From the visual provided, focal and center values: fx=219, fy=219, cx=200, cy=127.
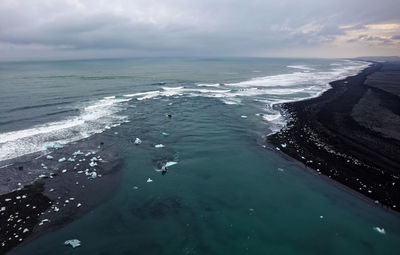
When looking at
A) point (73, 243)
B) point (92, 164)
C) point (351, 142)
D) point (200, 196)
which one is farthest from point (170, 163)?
point (351, 142)

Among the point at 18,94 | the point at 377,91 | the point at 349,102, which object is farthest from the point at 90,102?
the point at 377,91

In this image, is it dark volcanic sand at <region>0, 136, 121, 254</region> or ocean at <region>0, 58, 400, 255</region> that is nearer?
ocean at <region>0, 58, 400, 255</region>

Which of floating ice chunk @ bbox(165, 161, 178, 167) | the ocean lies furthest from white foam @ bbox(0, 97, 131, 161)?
floating ice chunk @ bbox(165, 161, 178, 167)

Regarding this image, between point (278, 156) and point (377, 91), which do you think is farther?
point (377, 91)

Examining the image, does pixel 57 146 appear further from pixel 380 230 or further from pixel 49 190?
pixel 380 230

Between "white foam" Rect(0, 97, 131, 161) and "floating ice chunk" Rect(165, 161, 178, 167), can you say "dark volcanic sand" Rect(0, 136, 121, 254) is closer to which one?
"white foam" Rect(0, 97, 131, 161)

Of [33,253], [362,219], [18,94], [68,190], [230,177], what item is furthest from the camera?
[18,94]

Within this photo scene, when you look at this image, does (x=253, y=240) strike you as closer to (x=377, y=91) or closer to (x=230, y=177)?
(x=230, y=177)

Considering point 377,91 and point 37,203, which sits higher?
point 377,91
